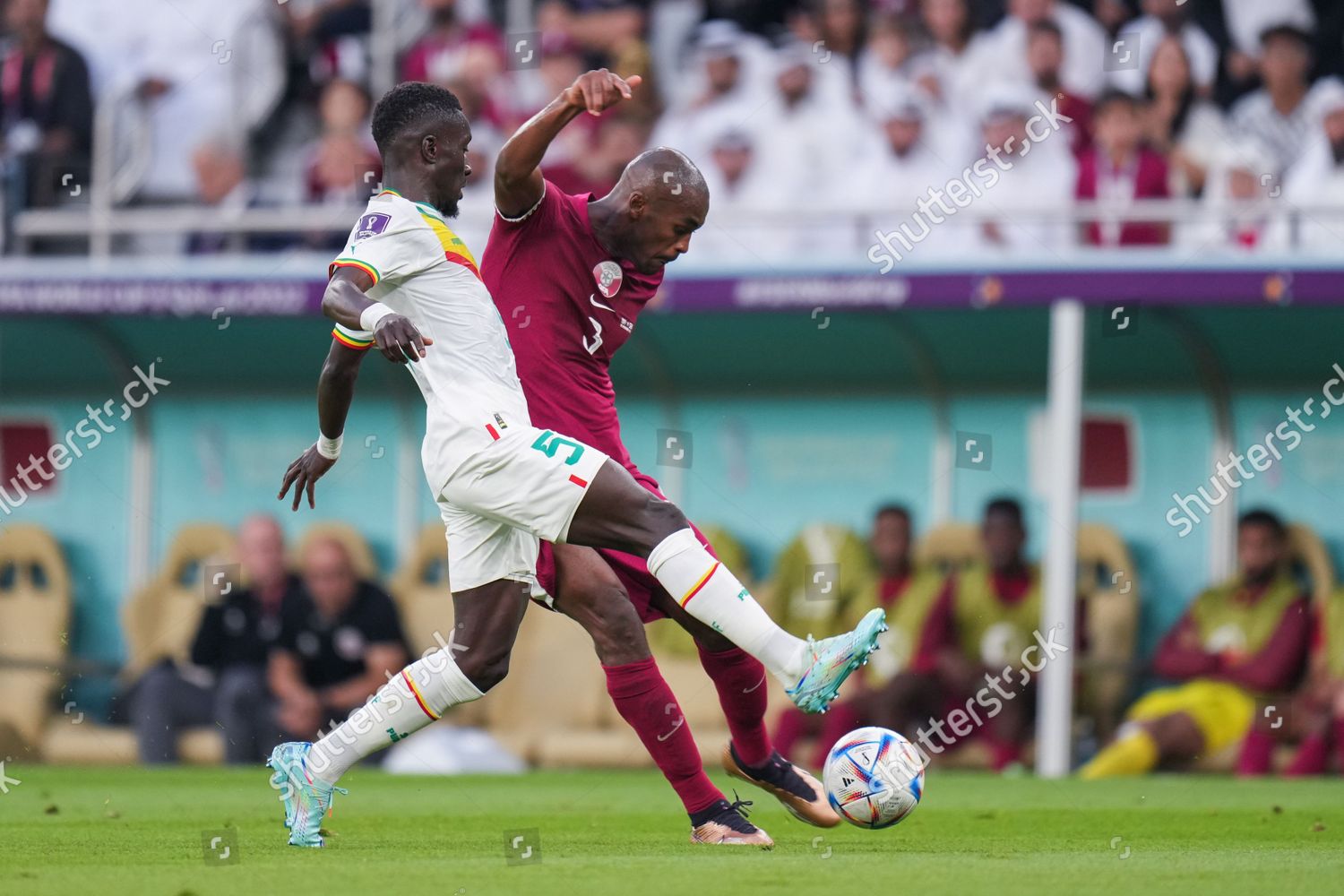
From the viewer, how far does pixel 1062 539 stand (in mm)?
11094

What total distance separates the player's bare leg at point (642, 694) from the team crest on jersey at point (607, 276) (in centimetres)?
83

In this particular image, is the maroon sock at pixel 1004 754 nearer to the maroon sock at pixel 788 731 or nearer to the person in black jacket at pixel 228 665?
the maroon sock at pixel 788 731

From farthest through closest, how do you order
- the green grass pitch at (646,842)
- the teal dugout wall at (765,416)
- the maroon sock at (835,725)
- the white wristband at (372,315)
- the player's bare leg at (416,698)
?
1. the teal dugout wall at (765,416)
2. the maroon sock at (835,725)
3. the player's bare leg at (416,698)
4. the white wristband at (372,315)
5. the green grass pitch at (646,842)

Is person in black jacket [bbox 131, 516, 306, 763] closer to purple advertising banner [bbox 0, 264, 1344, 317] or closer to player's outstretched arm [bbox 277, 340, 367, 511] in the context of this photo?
purple advertising banner [bbox 0, 264, 1344, 317]

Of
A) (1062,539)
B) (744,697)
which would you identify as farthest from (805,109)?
(744,697)

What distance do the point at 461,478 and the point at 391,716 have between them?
79cm

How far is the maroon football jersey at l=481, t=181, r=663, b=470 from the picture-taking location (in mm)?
6328

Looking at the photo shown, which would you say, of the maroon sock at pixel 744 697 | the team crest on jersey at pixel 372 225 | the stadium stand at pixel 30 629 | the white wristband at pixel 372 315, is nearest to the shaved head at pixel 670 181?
the team crest on jersey at pixel 372 225

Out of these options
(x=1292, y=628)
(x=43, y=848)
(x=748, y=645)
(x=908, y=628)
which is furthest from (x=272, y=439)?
(x=748, y=645)

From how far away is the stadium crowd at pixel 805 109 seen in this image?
11703 millimetres

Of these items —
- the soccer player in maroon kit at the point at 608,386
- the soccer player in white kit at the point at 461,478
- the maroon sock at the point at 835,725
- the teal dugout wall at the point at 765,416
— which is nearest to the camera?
the soccer player in white kit at the point at 461,478

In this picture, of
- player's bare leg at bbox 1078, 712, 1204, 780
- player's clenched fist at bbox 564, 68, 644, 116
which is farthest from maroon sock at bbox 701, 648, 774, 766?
player's bare leg at bbox 1078, 712, 1204, 780

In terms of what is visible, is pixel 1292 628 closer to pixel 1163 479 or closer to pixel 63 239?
pixel 1163 479

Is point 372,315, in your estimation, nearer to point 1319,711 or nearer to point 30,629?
point 1319,711
